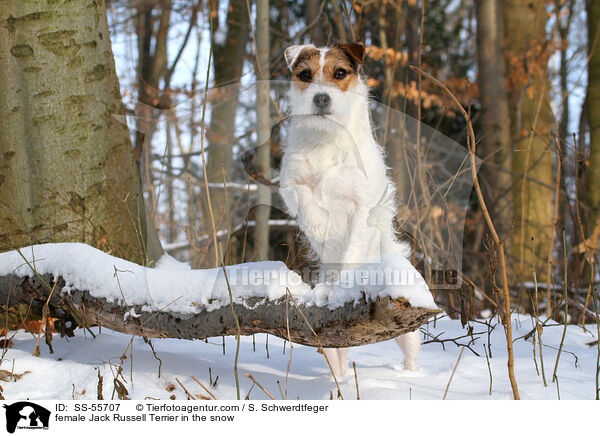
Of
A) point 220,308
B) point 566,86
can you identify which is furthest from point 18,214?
point 566,86

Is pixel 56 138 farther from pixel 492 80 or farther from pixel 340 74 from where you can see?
pixel 492 80

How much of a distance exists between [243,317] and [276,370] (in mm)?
604

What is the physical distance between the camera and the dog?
6.87 ft

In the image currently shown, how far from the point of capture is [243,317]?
2.06m

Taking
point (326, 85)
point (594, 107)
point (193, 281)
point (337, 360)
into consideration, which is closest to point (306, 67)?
point (326, 85)

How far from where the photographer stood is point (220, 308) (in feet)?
6.88

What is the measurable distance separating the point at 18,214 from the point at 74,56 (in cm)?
111

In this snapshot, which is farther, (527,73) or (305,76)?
(527,73)

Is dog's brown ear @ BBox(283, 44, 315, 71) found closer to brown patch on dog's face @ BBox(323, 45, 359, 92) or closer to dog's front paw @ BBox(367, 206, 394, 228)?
brown patch on dog's face @ BBox(323, 45, 359, 92)

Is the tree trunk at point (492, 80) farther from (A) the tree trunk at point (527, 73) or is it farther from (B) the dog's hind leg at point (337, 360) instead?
(B) the dog's hind leg at point (337, 360)

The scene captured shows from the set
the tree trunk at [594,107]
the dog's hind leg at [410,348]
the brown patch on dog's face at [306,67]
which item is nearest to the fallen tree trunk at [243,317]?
the dog's hind leg at [410,348]

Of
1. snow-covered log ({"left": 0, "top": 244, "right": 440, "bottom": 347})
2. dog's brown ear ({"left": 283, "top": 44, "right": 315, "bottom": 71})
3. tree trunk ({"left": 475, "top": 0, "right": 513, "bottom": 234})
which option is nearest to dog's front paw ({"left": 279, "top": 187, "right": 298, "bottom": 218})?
snow-covered log ({"left": 0, "top": 244, "right": 440, "bottom": 347})
